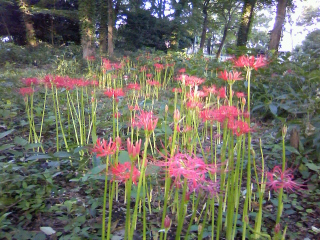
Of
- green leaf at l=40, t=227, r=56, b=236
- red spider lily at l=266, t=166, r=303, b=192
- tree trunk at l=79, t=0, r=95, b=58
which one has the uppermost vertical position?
tree trunk at l=79, t=0, r=95, b=58

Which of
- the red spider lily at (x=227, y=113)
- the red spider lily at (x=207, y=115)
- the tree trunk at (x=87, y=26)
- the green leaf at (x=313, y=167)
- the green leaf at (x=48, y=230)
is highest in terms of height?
the tree trunk at (x=87, y=26)

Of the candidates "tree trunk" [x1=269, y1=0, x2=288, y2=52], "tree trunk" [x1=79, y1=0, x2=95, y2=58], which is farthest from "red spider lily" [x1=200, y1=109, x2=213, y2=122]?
"tree trunk" [x1=79, y1=0, x2=95, y2=58]

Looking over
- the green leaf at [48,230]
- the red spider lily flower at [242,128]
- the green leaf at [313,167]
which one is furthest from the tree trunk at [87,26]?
the red spider lily flower at [242,128]

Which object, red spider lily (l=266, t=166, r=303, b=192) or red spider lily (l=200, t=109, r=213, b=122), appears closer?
red spider lily (l=266, t=166, r=303, b=192)

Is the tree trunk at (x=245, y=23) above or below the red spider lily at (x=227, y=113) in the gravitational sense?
above

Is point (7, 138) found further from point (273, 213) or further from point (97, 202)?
point (273, 213)

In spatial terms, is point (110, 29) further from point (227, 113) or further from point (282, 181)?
point (282, 181)

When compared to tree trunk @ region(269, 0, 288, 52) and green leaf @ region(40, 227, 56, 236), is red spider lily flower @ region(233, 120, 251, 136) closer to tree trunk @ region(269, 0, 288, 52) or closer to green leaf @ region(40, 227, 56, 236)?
green leaf @ region(40, 227, 56, 236)

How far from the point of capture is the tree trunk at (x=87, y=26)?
11.5 metres

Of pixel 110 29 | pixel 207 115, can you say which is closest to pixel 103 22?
pixel 110 29

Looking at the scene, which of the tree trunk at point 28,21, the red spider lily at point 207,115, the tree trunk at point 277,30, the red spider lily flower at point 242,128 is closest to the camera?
the red spider lily flower at point 242,128

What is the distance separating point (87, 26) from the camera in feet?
38.2

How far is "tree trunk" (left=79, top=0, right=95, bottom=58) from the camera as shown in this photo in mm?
11484

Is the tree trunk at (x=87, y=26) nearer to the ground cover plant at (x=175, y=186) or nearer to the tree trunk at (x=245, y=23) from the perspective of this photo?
the tree trunk at (x=245, y=23)
